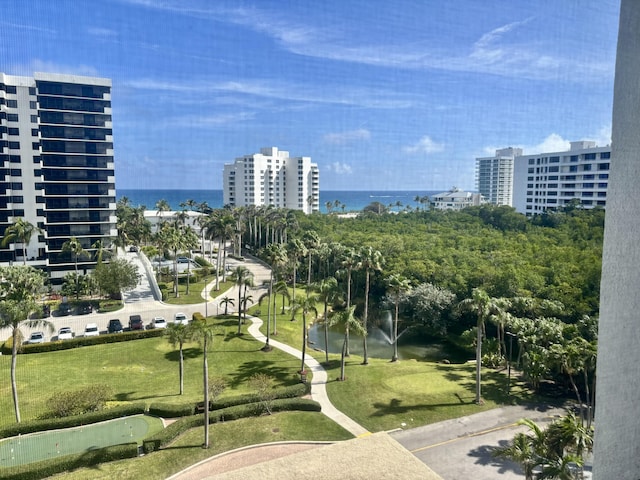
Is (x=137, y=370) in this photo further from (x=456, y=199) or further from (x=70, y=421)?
(x=456, y=199)

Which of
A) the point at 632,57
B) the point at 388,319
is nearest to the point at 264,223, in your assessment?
the point at 388,319

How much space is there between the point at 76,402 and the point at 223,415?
183 cm

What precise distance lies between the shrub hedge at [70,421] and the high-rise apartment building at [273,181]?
24.8 metres

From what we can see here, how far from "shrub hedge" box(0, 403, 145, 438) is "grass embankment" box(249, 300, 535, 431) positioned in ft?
8.82

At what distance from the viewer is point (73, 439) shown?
196 inches

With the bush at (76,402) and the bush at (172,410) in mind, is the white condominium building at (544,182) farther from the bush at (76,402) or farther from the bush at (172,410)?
the bush at (76,402)

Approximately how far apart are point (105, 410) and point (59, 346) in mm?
3356

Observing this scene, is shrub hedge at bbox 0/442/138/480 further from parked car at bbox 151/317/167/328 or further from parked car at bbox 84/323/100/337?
parked car at bbox 151/317/167/328

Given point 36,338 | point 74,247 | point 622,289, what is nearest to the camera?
point 622,289

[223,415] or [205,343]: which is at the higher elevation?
[205,343]

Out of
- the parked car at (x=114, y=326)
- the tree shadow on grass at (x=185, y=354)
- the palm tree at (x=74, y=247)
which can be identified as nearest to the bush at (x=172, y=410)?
the tree shadow on grass at (x=185, y=354)

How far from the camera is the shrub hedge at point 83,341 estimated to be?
312 inches

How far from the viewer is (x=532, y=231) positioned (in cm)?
1195

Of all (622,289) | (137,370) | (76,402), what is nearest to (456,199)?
(137,370)
